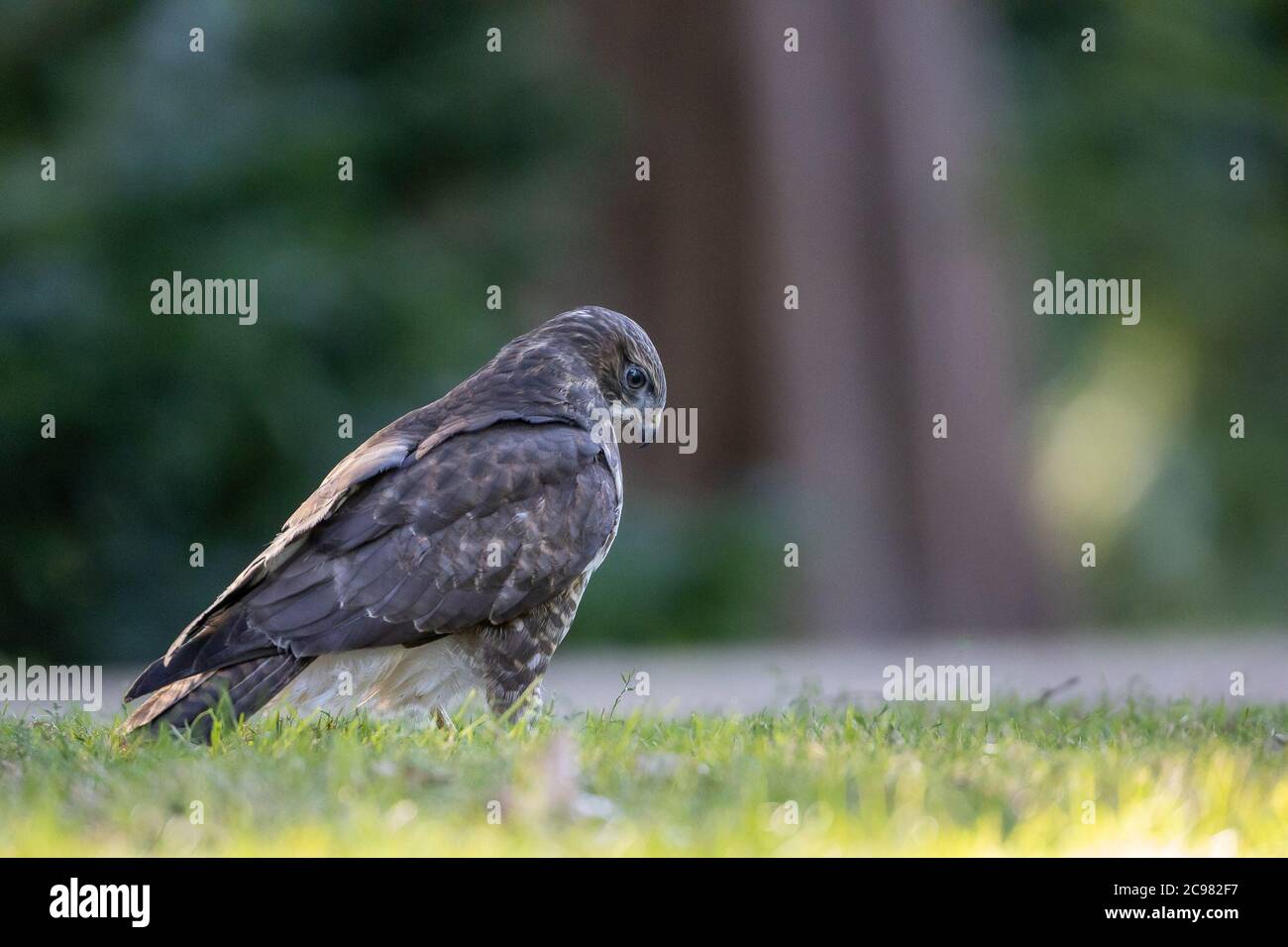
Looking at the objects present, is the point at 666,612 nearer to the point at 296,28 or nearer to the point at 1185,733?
the point at 296,28

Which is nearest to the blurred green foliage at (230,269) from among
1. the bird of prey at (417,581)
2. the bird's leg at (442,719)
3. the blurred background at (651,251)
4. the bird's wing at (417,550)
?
the blurred background at (651,251)

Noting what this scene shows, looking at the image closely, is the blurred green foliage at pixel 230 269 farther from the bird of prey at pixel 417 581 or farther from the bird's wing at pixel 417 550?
the bird's wing at pixel 417 550

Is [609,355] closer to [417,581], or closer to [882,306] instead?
[417,581]

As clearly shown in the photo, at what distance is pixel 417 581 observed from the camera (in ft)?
19.8

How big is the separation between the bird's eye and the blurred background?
17.6 ft

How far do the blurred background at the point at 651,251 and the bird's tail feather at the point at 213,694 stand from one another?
6290 mm

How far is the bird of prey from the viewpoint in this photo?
19.1ft

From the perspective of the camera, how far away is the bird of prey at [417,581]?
19.1ft

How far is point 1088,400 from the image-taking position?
19250 mm

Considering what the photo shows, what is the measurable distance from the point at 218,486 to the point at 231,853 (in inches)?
336

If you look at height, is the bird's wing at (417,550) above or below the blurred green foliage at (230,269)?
below

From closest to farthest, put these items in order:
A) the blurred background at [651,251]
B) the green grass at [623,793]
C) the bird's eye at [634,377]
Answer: the green grass at [623,793]
the bird's eye at [634,377]
the blurred background at [651,251]

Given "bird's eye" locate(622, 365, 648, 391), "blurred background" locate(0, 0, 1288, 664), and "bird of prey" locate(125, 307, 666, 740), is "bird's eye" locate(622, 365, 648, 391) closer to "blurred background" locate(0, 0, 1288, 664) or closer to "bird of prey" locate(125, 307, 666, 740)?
"bird of prey" locate(125, 307, 666, 740)
